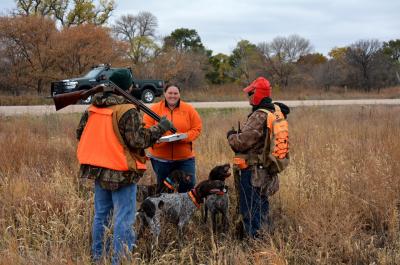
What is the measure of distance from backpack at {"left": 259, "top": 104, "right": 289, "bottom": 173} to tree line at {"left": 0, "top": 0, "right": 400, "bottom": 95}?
Result: 1596cm

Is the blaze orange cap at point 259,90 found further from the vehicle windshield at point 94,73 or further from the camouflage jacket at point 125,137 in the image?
the vehicle windshield at point 94,73

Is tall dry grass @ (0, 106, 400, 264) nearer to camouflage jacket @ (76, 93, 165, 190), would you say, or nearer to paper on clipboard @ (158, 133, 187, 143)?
camouflage jacket @ (76, 93, 165, 190)

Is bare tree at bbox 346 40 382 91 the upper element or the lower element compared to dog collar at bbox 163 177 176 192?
upper

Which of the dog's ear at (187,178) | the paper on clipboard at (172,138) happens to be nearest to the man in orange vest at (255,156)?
the paper on clipboard at (172,138)

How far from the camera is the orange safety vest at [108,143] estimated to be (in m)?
3.53

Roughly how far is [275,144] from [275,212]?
4.09 ft

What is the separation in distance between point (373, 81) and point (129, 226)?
3593cm

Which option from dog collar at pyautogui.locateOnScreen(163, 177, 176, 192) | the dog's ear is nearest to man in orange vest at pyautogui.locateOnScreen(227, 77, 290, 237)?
the dog's ear

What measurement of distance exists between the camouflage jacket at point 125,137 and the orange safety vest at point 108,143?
0.04 metres

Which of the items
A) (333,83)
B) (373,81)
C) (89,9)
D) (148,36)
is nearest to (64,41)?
(89,9)

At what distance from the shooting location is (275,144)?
4148 mm

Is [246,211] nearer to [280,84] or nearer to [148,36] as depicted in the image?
[280,84]

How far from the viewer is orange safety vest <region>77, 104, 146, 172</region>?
11.6ft

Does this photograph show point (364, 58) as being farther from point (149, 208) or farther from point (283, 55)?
point (149, 208)
